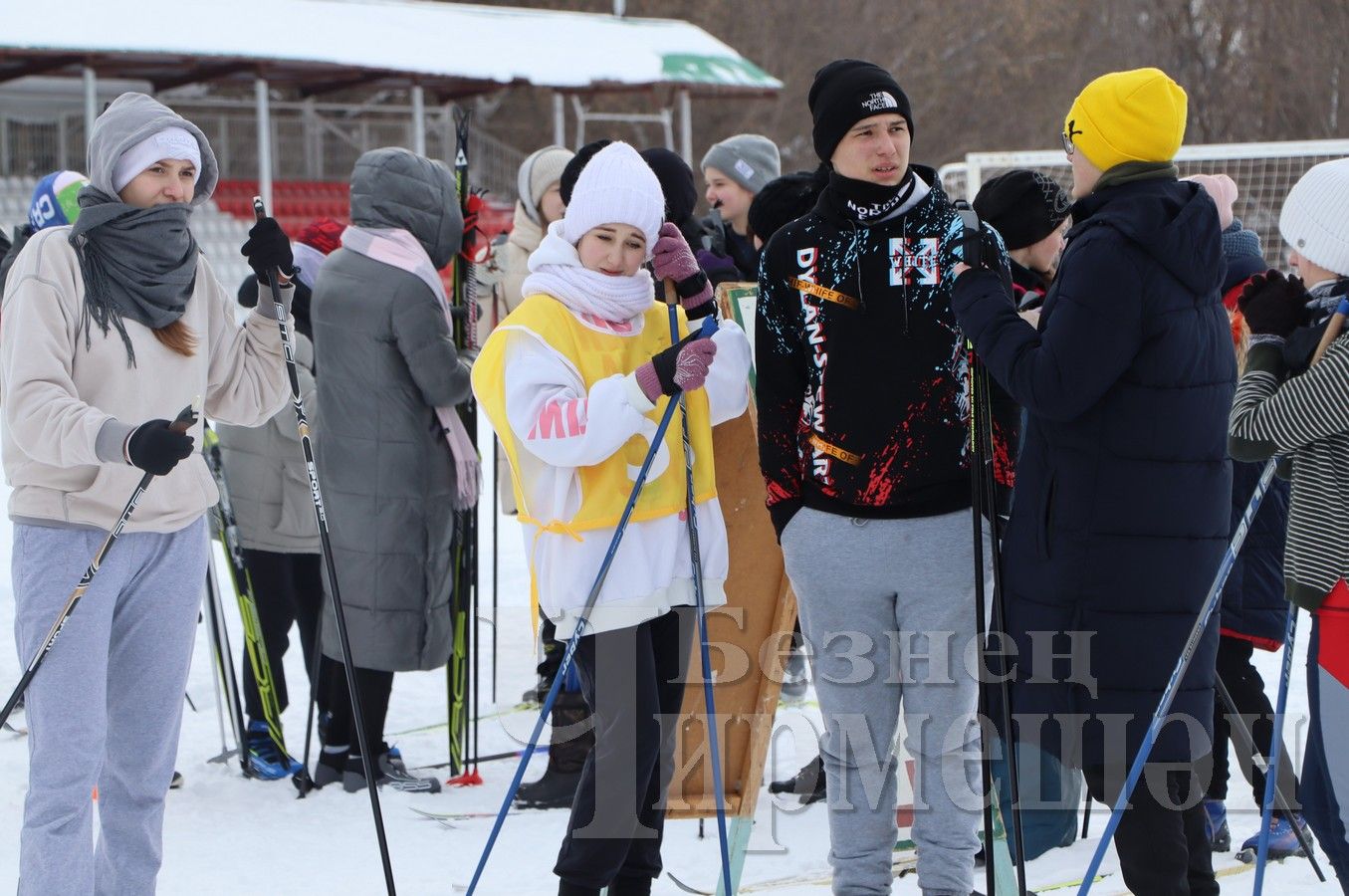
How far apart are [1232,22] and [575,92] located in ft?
35.2

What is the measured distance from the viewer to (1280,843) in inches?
144

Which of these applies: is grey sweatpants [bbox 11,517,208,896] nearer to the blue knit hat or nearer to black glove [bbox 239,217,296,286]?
black glove [bbox 239,217,296,286]

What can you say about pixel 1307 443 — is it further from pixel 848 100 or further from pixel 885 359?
pixel 848 100

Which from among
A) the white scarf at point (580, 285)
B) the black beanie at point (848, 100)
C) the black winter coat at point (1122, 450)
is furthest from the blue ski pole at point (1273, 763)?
the white scarf at point (580, 285)

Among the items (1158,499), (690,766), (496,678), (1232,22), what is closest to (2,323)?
(690,766)

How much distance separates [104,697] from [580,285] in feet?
4.08

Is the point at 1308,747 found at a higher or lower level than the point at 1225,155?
lower

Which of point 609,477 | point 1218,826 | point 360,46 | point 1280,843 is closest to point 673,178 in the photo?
point 609,477

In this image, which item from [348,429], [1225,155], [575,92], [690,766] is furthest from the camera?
[575,92]

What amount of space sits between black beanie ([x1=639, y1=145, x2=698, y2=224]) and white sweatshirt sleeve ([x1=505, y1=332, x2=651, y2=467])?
1069 mm

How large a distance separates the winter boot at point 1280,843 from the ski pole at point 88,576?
2718mm

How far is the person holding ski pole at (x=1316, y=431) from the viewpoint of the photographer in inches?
99.0

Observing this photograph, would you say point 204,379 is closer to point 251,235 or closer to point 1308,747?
point 251,235

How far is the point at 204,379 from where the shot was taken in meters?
3.12
